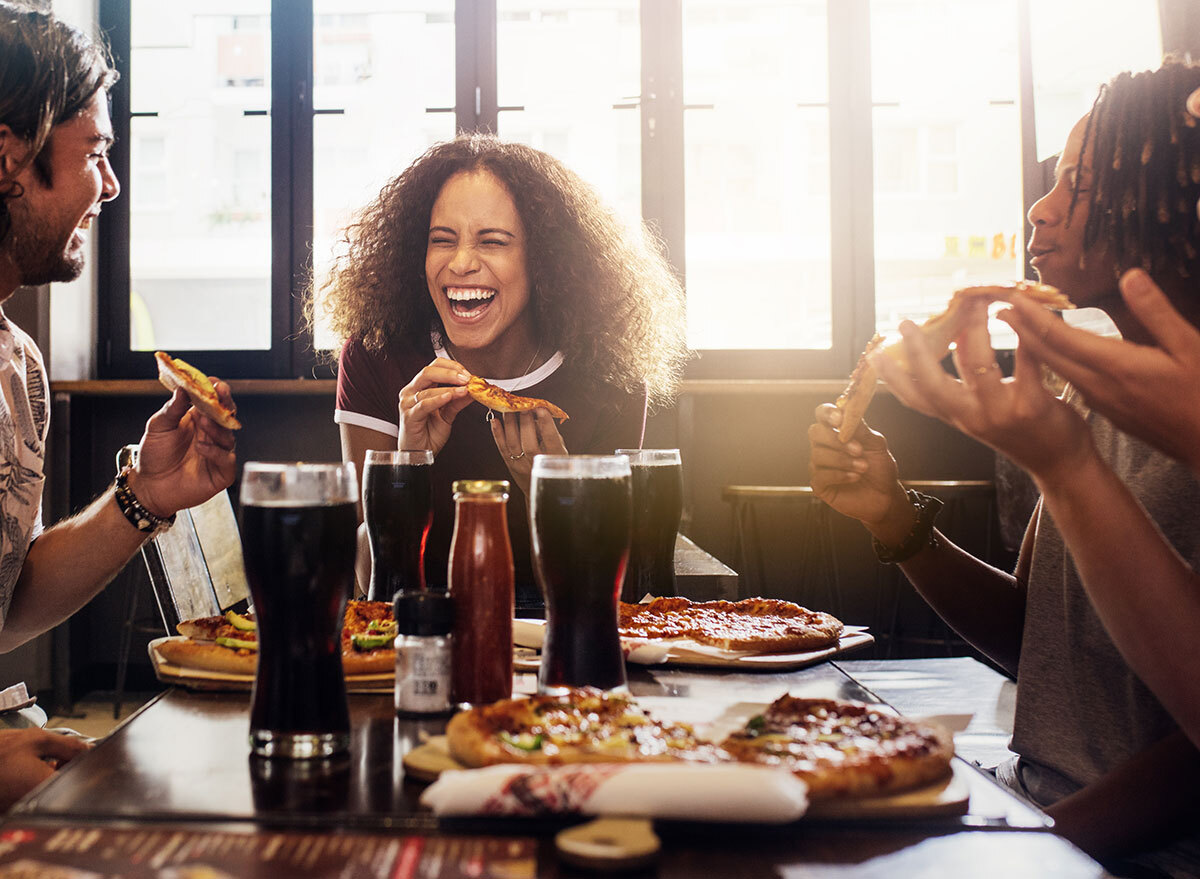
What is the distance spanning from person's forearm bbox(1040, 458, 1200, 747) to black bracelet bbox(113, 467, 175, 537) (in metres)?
1.29

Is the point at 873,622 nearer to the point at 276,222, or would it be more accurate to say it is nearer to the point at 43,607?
the point at 276,222

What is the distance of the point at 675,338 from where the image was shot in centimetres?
273

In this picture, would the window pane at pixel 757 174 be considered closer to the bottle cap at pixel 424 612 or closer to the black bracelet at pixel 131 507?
the black bracelet at pixel 131 507

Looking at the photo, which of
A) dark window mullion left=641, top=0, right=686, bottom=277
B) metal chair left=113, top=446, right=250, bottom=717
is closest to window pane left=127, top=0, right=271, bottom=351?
dark window mullion left=641, top=0, right=686, bottom=277

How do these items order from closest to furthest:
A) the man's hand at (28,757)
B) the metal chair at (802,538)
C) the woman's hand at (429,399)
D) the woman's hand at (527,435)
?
the man's hand at (28,757) → the woman's hand at (429,399) → the woman's hand at (527,435) → the metal chair at (802,538)

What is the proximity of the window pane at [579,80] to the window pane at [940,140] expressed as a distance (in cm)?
117

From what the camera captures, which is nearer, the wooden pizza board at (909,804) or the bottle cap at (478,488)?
the wooden pizza board at (909,804)

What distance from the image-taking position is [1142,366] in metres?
0.96

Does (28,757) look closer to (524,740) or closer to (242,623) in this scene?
(242,623)

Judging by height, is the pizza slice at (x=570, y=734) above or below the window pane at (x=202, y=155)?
below

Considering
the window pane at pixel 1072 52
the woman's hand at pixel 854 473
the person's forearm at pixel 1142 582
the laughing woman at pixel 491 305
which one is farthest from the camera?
the window pane at pixel 1072 52

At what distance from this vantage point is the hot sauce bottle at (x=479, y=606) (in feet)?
3.05

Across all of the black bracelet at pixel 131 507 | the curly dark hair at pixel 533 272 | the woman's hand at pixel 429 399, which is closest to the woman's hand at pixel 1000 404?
the woman's hand at pixel 429 399

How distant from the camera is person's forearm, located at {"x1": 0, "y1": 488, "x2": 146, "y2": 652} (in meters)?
1.57
